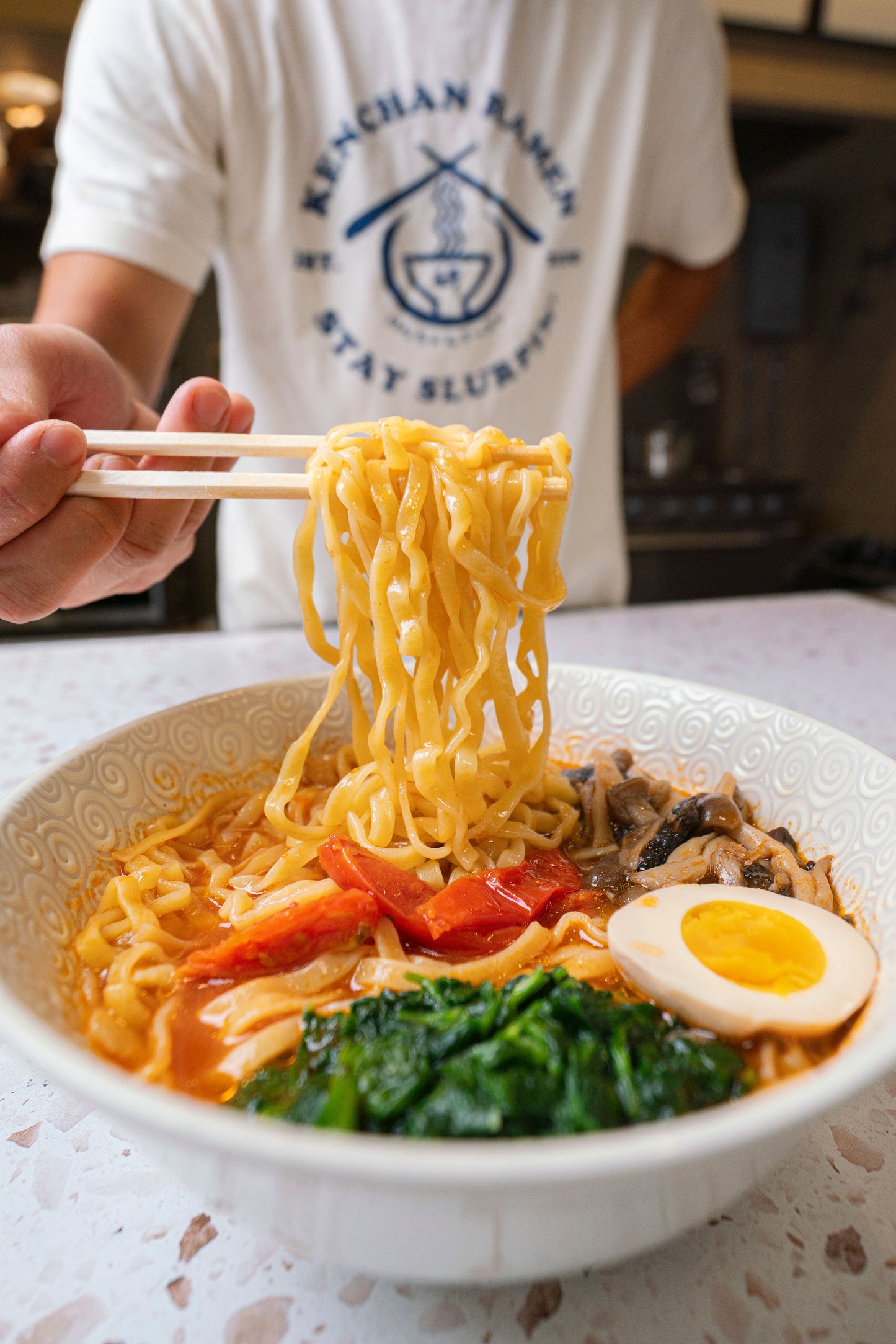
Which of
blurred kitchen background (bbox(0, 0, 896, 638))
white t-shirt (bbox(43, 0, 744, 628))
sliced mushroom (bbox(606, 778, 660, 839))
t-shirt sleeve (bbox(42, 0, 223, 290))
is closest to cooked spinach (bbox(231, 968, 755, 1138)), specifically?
sliced mushroom (bbox(606, 778, 660, 839))

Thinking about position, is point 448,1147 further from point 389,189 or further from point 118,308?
point 389,189

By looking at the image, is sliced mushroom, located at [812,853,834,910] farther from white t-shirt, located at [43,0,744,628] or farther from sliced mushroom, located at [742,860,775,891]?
white t-shirt, located at [43,0,744,628]

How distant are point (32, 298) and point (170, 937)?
6788mm

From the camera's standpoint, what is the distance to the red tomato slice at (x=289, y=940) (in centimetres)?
133

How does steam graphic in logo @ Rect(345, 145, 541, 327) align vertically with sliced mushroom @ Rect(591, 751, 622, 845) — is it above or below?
above

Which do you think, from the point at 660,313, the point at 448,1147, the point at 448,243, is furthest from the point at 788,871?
the point at 660,313

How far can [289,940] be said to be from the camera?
1348 millimetres

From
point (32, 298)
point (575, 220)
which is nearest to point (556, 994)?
point (575, 220)

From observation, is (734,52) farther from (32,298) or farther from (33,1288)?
(33,1288)

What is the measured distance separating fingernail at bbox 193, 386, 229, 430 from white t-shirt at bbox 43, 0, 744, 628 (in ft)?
4.37

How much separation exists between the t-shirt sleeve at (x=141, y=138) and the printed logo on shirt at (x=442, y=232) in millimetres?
451

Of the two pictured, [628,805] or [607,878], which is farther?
[628,805]

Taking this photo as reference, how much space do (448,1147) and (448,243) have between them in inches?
135

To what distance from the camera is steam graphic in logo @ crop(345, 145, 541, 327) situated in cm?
336
